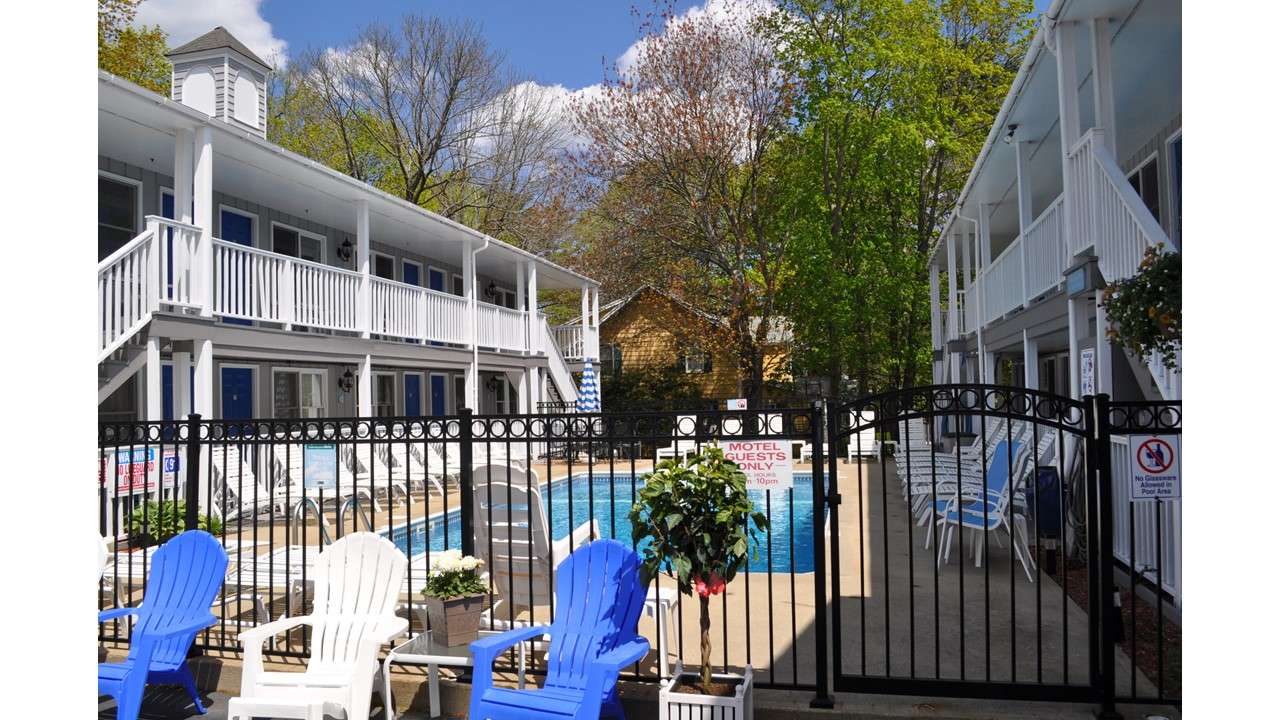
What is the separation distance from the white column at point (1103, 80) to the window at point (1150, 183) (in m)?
3.17

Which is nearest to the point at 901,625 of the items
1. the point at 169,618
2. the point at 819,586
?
the point at 819,586

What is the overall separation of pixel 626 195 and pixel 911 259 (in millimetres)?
8814

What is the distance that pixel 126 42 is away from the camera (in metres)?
24.1

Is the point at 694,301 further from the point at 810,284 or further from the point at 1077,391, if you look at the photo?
the point at 1077,391

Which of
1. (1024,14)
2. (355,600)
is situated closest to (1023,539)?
(355,600)

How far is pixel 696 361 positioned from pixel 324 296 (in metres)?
18.7

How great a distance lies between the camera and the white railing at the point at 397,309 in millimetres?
15570

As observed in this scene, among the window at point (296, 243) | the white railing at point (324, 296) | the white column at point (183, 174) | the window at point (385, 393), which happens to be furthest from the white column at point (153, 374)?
the window at point (385, 393)

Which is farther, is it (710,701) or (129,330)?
(129,330)

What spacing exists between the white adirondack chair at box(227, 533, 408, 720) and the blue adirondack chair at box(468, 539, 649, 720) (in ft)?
2.30

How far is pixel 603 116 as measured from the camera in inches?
1088

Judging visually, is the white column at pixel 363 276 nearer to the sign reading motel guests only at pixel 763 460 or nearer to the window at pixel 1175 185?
the sign reading motel guests only at pixel 763 460

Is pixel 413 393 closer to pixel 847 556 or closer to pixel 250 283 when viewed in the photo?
pixel 250 283
